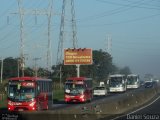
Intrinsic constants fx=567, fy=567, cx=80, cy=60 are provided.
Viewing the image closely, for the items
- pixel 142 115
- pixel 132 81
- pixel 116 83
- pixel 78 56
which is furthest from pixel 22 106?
pixel 132 81

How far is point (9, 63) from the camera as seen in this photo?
152125 mm

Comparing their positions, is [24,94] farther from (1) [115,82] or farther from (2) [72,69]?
(2) [72,69]

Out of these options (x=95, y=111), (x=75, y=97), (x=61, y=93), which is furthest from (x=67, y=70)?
(x=95, y=111)

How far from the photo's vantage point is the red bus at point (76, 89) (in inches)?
2462

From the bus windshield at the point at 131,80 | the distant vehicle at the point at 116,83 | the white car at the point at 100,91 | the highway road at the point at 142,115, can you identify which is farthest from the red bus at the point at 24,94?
the bus windshield at the point at 131,80

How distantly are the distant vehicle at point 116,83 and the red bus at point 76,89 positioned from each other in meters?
35.3

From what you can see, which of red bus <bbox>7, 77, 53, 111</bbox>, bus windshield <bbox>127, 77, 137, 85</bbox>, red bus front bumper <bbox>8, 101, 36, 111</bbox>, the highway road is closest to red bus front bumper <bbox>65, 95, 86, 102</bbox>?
the highway road

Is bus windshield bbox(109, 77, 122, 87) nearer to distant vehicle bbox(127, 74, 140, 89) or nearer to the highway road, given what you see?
distant vehicle bbox(127, 74, 140, 89)

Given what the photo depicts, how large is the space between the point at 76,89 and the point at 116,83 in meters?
38.1

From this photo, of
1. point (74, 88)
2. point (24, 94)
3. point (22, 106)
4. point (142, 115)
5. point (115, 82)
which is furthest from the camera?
point (115, 82)

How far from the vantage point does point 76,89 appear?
207ft

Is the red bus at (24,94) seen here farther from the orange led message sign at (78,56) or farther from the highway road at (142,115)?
the orange led message sign at (78,56)

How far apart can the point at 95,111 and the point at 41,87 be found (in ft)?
29.1

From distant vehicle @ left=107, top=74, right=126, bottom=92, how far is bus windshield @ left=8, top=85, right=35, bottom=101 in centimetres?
5686
